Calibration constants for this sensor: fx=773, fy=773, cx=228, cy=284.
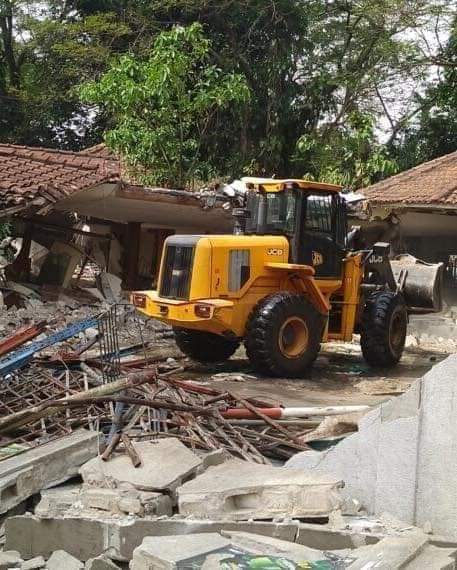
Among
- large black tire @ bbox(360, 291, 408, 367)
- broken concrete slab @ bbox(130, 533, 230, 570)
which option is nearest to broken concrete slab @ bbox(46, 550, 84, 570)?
broken concrete slab @ bbox(130, 533, 230, 570)

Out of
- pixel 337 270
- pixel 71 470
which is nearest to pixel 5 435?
pixel 71 470

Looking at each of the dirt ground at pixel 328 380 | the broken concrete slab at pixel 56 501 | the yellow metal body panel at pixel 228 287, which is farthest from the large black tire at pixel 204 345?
the broken concrete slab at pixel 56 501

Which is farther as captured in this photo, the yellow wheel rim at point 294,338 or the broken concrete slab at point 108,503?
the yellow wheel rim at point 294,338

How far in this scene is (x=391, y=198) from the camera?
17.0 meters

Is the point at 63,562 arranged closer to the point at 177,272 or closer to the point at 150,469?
the point at 150,469

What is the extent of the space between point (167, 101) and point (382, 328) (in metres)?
10.4

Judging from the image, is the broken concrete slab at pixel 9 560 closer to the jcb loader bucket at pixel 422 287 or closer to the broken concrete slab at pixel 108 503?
the broken concrete slab at pixel 108 503

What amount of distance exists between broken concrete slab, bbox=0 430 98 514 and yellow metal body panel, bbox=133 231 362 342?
4.23 meters

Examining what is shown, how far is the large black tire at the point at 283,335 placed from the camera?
33.6 ft

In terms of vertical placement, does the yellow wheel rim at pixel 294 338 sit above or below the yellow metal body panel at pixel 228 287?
below

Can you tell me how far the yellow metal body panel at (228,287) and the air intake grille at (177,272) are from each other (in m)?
0.12

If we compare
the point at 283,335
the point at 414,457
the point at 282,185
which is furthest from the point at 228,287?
the point at 414,457

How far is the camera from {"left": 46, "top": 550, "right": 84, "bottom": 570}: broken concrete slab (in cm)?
438

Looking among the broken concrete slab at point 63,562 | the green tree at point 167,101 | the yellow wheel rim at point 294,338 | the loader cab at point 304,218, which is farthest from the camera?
the green tree at point 167,101
